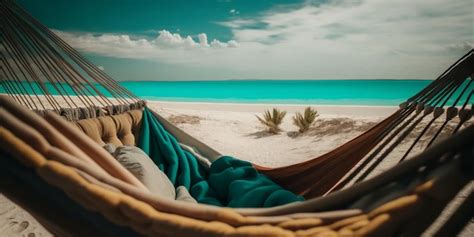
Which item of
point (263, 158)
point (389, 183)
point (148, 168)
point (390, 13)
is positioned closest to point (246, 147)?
point (263, 158)

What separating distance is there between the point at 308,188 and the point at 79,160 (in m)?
1.20

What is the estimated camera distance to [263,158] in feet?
10.9

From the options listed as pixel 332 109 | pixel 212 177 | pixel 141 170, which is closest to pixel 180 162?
pixel 212 177

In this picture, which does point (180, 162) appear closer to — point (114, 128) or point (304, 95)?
point (114, 128)

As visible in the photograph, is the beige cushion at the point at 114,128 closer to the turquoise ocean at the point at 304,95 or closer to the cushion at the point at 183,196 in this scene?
the cushion at the point at 183,196

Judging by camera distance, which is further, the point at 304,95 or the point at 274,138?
the point at 304,95

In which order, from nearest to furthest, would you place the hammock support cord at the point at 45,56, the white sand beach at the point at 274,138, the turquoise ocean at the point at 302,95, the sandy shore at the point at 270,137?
the hammock support cord at the point at 45,56
the white sand beach at the point at 274,138
the sandy shore at the point at 270,137
the turquoise ocean at the point at 302,95

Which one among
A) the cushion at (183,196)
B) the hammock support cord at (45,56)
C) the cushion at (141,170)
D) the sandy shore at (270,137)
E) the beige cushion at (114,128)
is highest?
the hammock support cord at (45,56)

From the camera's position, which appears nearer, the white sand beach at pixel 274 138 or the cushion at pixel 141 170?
the cushion at pixel 141 170

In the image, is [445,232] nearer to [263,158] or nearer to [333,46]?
[263,158]

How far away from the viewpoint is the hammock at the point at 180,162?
35 centimetres

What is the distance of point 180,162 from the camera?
1537 millimetres

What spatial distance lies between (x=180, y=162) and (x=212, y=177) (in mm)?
222

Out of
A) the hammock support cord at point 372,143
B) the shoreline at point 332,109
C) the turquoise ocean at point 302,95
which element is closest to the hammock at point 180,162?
the hammock support cord at point 372,143
